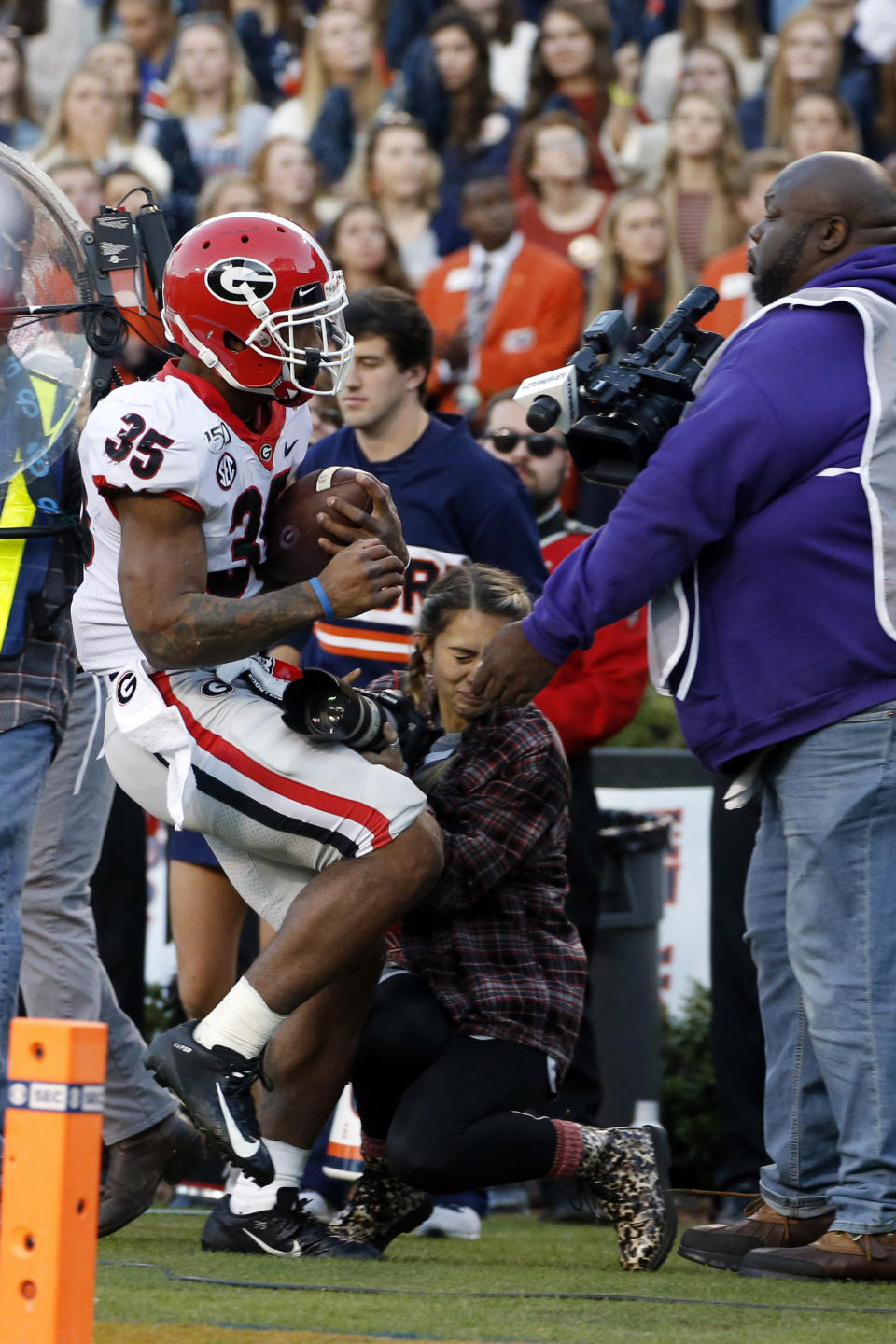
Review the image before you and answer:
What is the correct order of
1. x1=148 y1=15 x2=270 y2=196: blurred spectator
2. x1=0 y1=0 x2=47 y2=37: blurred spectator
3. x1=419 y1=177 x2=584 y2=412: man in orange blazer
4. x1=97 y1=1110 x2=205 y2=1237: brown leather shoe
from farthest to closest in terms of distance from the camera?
x1=0 y1=0 x2=47 y2=37: blurred spectator < x1=148 y1=15 x2=270 y2=196: blurred spectator < x1=419 y1=177 x2=584 y2=412: man in orange blazer < x1=97 y1=1110 x2=205 y2=1237: brown leather shoe

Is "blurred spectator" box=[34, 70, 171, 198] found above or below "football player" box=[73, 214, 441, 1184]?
above

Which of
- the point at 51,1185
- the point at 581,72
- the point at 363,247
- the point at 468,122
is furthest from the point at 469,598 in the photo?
the point at 468,122

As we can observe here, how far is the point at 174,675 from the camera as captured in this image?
4051 millimetres

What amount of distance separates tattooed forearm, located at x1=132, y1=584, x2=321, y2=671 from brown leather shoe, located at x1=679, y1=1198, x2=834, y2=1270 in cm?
164

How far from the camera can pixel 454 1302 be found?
3607 mm

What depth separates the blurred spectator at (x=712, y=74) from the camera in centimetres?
1018

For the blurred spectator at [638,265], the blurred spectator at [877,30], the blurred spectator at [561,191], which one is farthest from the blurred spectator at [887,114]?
the blurred spectator at [638,265]

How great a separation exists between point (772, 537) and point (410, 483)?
1.84 m

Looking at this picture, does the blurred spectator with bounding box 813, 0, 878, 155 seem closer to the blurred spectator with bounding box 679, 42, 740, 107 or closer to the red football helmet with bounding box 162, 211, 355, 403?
the blurred spectator with bounding box 679, 42, 740, 107

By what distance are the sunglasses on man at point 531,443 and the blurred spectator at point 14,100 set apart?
6234 millimetres

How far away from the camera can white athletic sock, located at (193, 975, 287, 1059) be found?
3.89m

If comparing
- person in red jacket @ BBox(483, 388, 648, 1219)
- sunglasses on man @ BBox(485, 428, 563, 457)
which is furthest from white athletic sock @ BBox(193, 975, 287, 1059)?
sunglasses on man @ BBox(485, 428, 563, 457)

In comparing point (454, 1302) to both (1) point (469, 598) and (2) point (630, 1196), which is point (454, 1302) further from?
(1) point (469, 598)

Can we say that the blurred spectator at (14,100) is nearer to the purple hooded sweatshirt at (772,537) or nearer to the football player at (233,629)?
the football player at (233,629)
